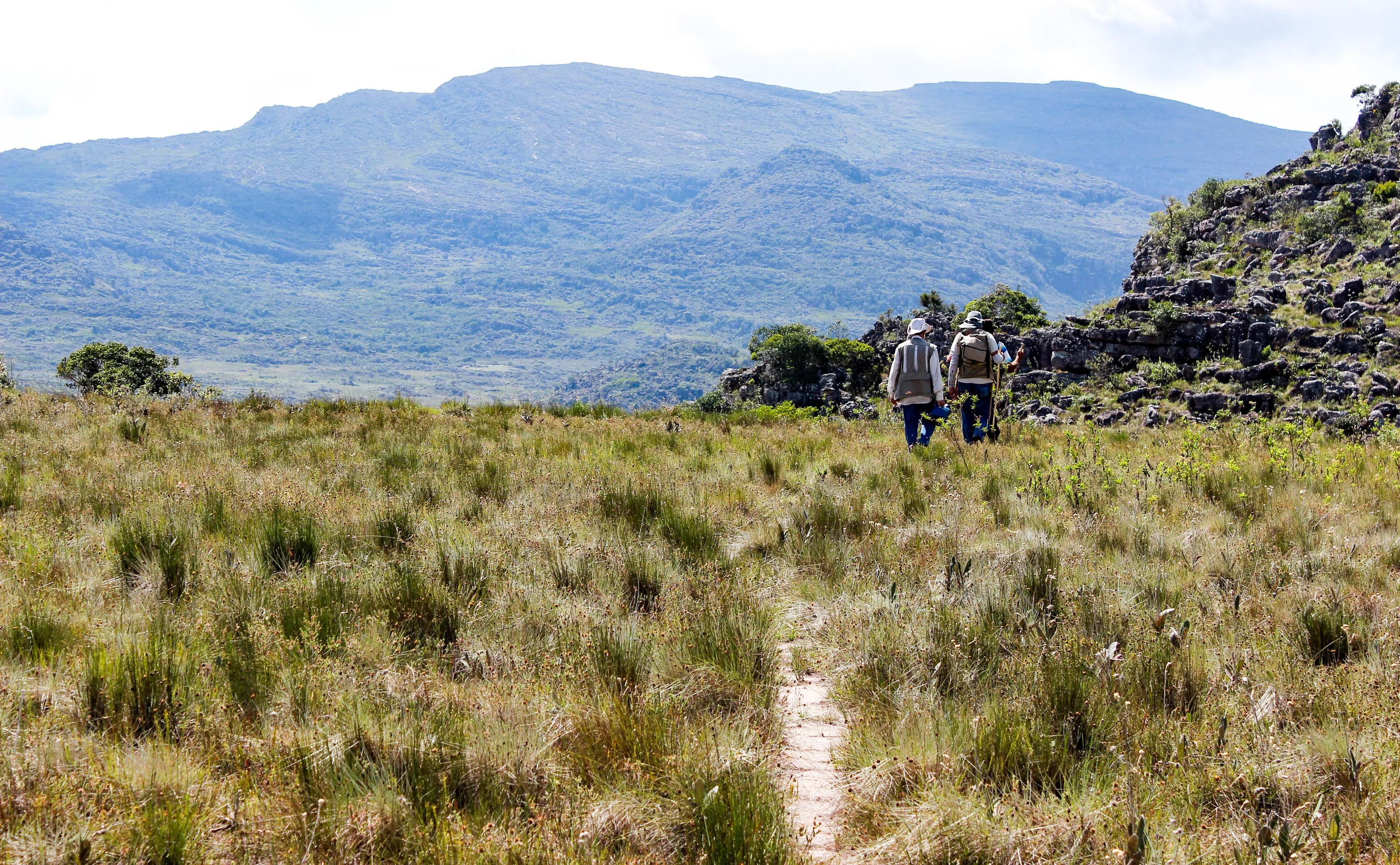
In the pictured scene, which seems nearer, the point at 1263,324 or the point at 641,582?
the point at 641,582

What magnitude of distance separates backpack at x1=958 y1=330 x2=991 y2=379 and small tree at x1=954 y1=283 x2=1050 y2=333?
45825 millimetres

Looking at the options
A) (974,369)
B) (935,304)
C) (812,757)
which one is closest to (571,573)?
(812,757)

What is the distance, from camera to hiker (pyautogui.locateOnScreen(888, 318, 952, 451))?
36.2ft

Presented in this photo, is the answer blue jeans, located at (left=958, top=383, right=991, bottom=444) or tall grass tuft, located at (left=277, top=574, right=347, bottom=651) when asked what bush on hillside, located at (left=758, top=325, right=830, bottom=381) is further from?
tall grass tuft, located at (left=277, top=574, right=347, bottom=651)

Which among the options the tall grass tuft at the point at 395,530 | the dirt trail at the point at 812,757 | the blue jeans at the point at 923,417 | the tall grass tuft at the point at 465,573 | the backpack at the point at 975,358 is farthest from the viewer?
the backpack at the point at 975,358

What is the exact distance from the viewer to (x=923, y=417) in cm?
1118

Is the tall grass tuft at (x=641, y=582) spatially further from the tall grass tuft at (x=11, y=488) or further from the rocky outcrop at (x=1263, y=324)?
the rocky outcrop at (x=1263, y=324)

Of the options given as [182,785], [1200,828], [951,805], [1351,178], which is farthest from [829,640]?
[1351,178]

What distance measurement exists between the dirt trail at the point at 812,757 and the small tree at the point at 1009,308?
54649 mm

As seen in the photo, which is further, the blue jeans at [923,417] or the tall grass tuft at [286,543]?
the blue jeans at [923,417]

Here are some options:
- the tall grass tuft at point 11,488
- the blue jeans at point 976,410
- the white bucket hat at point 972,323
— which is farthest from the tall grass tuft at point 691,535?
the white bucket hat at point 972,323

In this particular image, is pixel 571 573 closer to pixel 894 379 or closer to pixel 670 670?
pixel 670 670

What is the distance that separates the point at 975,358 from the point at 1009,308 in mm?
58768

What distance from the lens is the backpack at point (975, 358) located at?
11.6 metres
